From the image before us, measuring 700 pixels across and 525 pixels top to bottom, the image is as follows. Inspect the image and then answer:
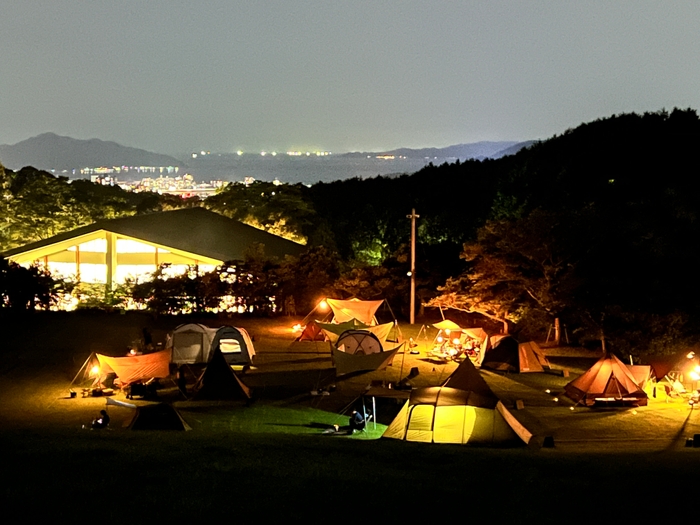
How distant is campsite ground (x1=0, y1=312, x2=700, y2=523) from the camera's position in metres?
8.44

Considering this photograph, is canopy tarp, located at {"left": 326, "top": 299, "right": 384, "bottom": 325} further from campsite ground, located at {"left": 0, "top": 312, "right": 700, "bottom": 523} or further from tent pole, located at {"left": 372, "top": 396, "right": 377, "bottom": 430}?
tent pole, located at {"left": 372, "top": 396, "right": 377, "bottom": 430}

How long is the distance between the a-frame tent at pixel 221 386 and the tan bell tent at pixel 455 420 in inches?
160

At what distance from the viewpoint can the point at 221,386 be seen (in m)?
17.3

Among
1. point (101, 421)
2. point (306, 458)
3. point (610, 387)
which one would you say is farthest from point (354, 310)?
point (306, 458)

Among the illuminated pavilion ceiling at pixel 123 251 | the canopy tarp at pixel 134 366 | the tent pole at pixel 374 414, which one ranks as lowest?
the tent pole at pixel 374 414

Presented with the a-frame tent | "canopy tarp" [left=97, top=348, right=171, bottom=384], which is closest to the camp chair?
the a-frame tent

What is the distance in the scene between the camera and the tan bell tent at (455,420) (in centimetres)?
1409

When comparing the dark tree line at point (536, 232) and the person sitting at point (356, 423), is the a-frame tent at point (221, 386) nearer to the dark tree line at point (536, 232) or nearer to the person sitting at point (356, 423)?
the person sitting at point (356, 423)

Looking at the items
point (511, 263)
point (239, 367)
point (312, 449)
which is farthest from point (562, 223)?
point (312, 449)

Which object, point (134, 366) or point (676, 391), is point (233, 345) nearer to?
point (134, 366)

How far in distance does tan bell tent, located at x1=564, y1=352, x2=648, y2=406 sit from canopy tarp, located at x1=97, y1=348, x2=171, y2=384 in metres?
9.22

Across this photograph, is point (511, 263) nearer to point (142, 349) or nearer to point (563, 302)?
point (563, 302)

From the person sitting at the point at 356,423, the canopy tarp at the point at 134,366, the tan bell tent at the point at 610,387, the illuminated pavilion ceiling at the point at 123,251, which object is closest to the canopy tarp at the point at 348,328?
the canopy tarp at the point at 134,366

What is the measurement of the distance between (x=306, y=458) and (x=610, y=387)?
8.66 metres
